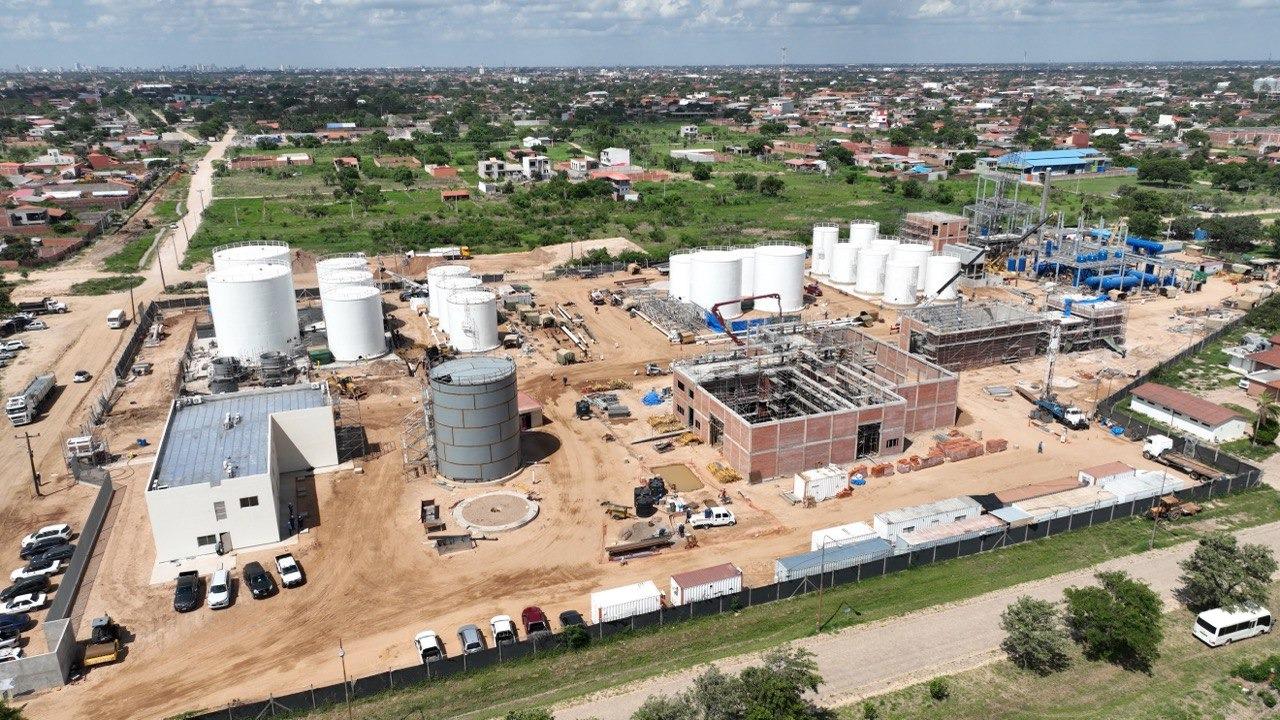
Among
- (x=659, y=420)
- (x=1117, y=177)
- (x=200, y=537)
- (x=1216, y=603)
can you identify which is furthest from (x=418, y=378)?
(x=1117, y=177)

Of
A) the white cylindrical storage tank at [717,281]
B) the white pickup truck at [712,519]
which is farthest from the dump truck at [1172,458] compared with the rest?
the white cylindrical storage tank at [717,281]

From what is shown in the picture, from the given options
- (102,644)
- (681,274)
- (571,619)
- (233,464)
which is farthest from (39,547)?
(681,274)

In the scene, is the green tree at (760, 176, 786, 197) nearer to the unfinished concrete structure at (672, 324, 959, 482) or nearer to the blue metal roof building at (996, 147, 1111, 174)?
the blue metal roof building at (996, 147, 1111, 174)

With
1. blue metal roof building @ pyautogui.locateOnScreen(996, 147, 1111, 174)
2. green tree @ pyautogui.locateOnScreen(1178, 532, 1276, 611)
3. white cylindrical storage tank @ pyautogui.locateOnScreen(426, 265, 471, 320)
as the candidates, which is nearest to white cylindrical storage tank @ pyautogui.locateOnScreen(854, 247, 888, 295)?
white cylindrical storage tank @ pyautogui.locateOnScreen(426, 265, 471, 320)

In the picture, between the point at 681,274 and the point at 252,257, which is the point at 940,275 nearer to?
the point at 681,274

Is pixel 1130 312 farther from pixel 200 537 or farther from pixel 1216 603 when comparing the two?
pixel 200 537

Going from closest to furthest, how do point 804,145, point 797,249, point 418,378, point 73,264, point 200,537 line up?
point 200,537 < point 418,378 < point 797,249 < point 73,264 < point 804,145

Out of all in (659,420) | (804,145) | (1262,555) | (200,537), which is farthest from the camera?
(804,145)
